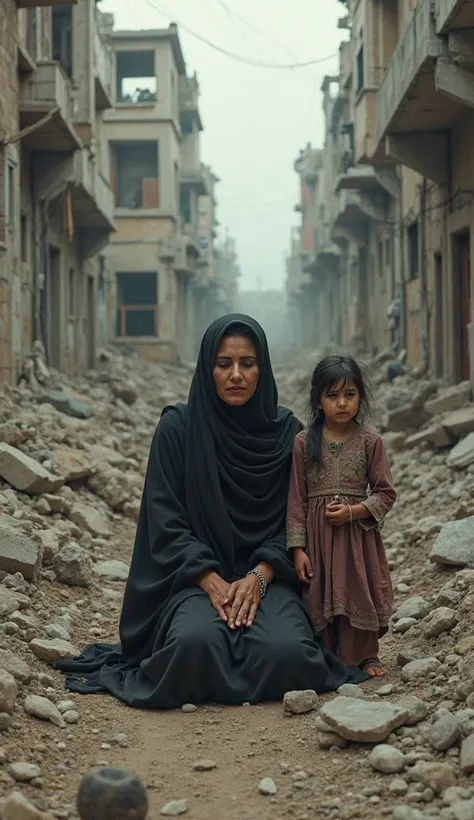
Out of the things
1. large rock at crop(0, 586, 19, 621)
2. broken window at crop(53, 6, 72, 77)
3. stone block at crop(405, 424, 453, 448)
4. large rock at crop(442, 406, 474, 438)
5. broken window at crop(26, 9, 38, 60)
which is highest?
broken window at crop(53, 6, 72, 77)

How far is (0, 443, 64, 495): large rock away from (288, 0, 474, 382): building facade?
15.9ft

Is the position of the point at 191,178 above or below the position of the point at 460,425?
above

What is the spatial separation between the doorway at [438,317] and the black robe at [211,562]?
9294mm

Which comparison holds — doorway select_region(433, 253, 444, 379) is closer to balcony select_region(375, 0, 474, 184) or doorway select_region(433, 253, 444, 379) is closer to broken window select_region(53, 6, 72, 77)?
balcony select_region(375, 0, 474, 184)

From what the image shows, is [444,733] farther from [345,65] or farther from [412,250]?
[345,65]

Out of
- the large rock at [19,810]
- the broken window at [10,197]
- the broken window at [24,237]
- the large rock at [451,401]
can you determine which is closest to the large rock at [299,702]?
the large rock at [19,810]

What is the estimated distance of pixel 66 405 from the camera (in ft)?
39.2

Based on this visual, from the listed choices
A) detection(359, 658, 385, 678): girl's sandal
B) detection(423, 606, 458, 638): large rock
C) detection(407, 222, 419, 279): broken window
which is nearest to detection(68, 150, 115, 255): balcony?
detection(407, 222, 419, 279): broken window

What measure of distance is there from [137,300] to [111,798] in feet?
90.7

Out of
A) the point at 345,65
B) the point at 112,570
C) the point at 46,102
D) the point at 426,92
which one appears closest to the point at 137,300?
the point at 345,65

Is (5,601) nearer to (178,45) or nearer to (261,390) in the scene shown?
(261,390)

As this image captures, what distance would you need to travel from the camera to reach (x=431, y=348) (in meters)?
13.8

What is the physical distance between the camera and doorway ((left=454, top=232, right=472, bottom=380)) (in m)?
12.2

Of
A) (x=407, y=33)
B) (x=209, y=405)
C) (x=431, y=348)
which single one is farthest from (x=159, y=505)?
Answer: (x=431, y=348)
